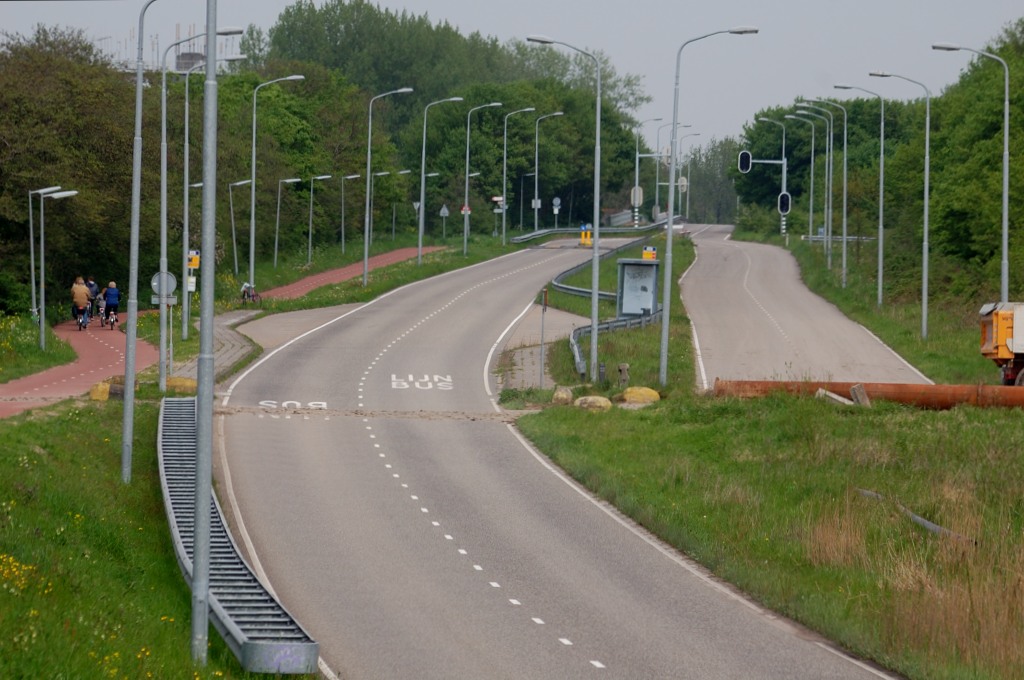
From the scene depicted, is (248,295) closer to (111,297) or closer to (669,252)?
(111,297)

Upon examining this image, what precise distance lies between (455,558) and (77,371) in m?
23.0

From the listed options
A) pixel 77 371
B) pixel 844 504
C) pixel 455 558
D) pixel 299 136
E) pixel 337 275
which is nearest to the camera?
pixel 455 558

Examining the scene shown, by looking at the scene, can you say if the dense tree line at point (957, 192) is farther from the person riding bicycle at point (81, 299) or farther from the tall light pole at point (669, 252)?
the person riding bicycle at point (81, 299)

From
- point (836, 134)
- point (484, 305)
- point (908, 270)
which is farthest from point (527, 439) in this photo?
point (836, 134)

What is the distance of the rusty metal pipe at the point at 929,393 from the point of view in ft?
98.3

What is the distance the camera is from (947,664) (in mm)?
14344

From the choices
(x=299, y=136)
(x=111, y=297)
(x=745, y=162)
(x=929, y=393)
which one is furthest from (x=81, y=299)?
(x=299, y=136)

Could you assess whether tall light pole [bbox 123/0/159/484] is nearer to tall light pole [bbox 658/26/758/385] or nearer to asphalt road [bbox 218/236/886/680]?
asphalt road [bbox 218/236/886/680]

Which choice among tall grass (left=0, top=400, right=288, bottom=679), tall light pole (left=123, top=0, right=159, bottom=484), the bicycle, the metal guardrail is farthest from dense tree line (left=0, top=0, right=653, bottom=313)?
the metal guardrail

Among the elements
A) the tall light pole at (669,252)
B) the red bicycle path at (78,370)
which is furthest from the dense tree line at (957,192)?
the red bicycle path at (78,370)

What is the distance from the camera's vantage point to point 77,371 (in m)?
39.2

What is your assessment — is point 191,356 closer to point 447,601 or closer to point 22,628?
point 447,601

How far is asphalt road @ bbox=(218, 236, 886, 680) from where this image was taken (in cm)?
1473

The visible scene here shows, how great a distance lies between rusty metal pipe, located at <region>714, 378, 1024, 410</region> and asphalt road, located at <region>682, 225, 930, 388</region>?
330 centimetres
